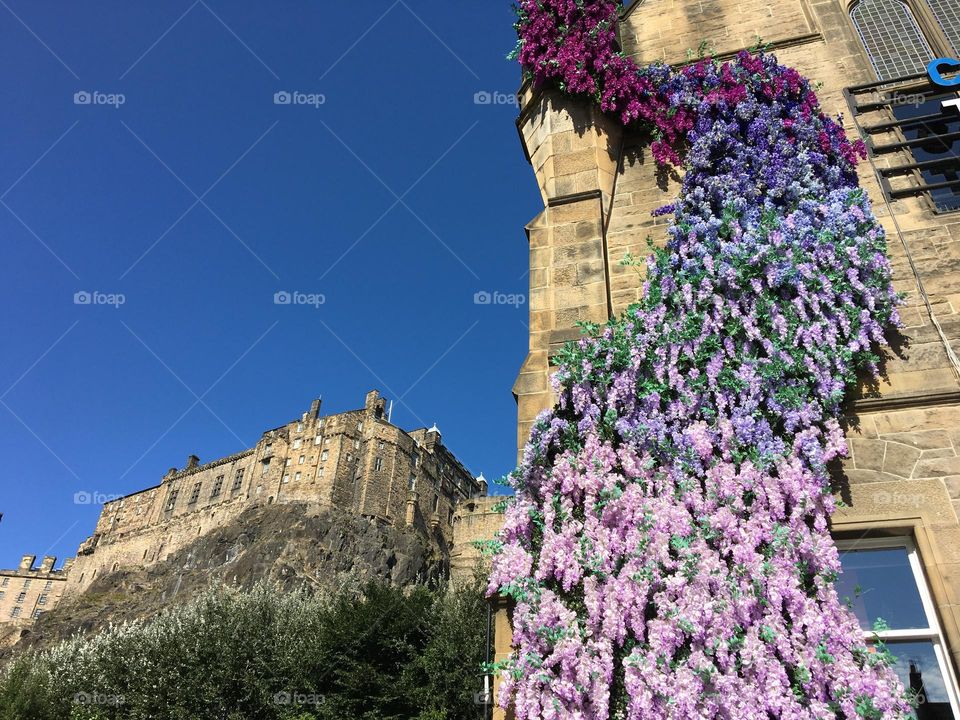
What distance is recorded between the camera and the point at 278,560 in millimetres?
47250

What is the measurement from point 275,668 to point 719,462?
17.4 metres

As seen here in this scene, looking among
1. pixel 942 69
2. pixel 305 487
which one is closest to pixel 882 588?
pixel 942 69

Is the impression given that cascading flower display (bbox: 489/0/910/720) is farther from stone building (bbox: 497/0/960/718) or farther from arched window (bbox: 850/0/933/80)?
arched window (bbox: 850/0/933/80)

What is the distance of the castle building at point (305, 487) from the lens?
184 ft

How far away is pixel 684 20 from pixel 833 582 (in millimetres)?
6910

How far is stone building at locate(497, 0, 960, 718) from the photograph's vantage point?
466cm

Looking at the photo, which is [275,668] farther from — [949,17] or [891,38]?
[949,17]

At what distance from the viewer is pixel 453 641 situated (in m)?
19.4

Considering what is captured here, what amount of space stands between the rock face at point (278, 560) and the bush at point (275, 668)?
79.4 ft

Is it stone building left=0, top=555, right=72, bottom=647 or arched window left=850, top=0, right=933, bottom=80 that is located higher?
stone building left=0, top=555, right=72, bottom=647

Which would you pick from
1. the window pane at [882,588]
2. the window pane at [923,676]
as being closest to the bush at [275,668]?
the window pane at [882,588]

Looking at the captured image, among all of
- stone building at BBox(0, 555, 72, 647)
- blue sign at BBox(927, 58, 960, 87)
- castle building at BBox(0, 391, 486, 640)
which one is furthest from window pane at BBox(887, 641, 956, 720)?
stone building at BBox(0, 555, 72, 647)

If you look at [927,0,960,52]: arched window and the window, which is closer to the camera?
the window

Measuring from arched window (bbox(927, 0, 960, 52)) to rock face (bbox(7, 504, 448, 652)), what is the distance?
4324 cm
